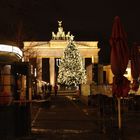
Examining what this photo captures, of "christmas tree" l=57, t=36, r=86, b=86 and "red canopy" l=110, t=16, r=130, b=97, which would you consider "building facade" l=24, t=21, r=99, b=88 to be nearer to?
"christmas tree" l=57, t=36, r=86, b=86

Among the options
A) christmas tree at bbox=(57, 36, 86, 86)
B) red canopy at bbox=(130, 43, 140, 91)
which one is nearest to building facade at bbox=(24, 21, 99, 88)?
christmas tree at bbox=(57, 36, 86, 86)

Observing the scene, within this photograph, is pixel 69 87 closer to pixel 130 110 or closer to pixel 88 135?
pixel 130 110

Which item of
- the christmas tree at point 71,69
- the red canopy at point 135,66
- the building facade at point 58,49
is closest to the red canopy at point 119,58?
the red canopy at point 135,66

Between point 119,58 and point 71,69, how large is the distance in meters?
85.2

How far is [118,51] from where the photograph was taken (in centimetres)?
1386

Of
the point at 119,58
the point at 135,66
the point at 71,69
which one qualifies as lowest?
the point at 119,58

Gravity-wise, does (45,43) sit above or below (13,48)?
above

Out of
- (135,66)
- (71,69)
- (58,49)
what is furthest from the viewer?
(58,49)

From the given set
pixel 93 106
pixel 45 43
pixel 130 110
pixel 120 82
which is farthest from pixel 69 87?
pixel 120 82

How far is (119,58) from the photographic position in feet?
45.3

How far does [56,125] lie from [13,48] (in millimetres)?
6856

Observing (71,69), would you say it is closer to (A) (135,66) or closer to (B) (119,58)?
(A) (135,66)

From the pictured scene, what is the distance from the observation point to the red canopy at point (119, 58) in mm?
13844

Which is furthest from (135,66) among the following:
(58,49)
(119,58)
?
(58,49)
